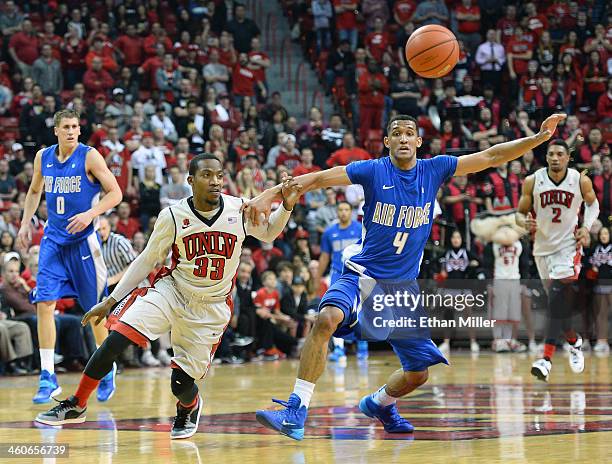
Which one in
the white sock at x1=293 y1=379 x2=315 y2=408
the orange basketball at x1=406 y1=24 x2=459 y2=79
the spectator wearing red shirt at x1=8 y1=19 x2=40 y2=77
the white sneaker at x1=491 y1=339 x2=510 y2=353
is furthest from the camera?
the spectator wearing red shirt at x1=8 y1=19 x2=40 y2=77

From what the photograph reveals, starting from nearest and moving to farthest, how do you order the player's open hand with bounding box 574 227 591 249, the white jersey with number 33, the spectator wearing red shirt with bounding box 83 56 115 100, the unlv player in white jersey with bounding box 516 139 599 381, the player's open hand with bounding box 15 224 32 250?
the player's open hand with bounding box 15 224 32 250 < the player's open hand with bounding box 574 227 591 249 < the unlv player in white jersey with bounding box 516 139 599 381 < the white jersey with number 33 < the spectator wearing red shirt with bounding box 83 56 115 100

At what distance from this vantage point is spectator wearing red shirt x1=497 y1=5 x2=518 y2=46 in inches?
888

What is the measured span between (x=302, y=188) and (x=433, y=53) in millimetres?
2396

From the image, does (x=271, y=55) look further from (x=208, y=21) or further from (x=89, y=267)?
(x=89, y=267)

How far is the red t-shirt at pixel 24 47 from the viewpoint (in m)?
20.0

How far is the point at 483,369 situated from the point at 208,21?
11.1 meters

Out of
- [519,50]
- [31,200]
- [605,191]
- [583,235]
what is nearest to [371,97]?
[519,50]

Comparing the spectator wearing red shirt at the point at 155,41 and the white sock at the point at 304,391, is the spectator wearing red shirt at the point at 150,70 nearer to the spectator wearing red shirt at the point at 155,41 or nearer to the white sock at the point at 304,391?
the spectator wearing red shirt at the point at 155,41

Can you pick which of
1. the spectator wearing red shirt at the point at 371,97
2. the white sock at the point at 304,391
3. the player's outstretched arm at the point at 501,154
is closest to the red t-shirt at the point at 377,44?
the spectator wearing red shirt at the point at 371,97

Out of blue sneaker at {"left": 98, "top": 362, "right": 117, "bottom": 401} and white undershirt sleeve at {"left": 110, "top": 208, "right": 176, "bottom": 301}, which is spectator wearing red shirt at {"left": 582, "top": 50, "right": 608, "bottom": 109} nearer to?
blue sneaker at {"left": 98, "top": 362, "right": 117, "bottom": 401}

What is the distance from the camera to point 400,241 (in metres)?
7.49

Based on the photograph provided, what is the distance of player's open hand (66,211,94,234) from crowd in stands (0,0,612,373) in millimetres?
4754

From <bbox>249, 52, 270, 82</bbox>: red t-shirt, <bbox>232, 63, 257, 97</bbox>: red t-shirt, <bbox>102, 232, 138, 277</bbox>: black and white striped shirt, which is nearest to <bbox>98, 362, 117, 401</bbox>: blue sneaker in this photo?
<bbox>102, 232, 138, 277</bbox>: black and white striped shirt

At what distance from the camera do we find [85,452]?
21.8ft
